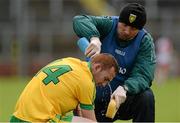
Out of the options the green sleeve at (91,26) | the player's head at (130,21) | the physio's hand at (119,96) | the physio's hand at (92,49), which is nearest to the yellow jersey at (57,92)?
the physio's hand at (92,49)

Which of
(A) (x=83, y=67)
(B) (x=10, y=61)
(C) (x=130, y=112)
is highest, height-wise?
(A) (x=83, y=67)

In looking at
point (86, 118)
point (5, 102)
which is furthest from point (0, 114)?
point (86, 118)

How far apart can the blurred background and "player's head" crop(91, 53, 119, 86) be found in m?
23.1

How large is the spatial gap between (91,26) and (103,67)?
115cm

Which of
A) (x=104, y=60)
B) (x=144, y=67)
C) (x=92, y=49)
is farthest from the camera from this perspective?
(x=144, y=67)

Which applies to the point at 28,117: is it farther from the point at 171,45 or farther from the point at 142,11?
the point at 171,45

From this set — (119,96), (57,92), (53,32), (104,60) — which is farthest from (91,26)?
(53,32)

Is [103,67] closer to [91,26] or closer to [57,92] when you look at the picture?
[57,92]

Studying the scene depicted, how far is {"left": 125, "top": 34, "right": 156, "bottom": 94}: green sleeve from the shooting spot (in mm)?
10164

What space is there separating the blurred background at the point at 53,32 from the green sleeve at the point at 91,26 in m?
22.0

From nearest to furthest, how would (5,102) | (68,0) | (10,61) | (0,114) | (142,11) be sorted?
(142,11), (0,114), (5,102), (10,61), (68,0)

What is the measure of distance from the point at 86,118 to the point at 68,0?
28.6m

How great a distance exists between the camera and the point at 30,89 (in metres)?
9.17

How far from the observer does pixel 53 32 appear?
35.8 m
